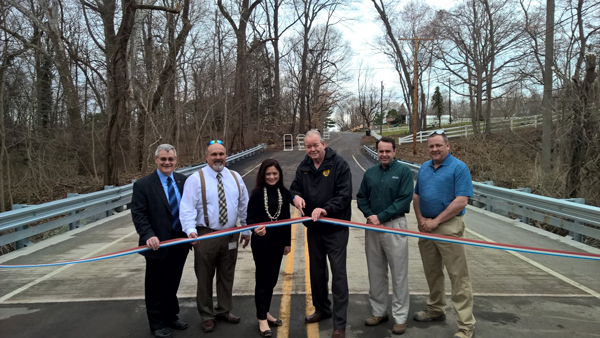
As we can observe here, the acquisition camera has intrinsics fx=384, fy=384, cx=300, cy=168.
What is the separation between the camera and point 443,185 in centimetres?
382

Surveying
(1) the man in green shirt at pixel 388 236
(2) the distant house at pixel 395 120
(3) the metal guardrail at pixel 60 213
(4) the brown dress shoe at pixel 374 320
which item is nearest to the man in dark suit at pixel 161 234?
(4) the brown dress shoe at pixel 374 320

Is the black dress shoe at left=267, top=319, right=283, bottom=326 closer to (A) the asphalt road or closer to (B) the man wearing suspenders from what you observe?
(A) the asphalt road

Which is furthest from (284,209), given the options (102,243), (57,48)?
(57,48)

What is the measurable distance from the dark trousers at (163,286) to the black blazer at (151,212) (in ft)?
0.45

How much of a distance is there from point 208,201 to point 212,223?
23 cm

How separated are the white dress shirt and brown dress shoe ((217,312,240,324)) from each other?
872 mm

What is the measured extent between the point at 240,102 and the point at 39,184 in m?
16.3

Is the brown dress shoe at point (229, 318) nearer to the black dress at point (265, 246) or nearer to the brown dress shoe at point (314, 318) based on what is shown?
the black dress at point (265, 246)

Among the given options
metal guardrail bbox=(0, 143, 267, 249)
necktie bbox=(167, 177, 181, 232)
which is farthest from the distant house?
necktie bbox=(167, 177, 181, 232)

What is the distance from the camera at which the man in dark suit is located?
12.2 feet

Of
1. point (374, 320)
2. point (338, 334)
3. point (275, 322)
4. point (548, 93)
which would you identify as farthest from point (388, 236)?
point (548, 93)

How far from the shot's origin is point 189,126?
35.5m

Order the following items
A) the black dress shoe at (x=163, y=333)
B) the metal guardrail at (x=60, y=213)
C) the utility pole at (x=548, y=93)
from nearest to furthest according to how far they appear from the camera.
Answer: the black dress shoe at (x=163, y=333)
the metal guardrail at (x=60, y=213)
the utility pole at (x=548, y=93)

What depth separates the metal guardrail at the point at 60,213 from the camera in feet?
21.8
